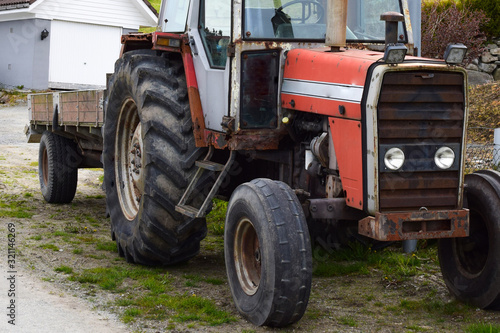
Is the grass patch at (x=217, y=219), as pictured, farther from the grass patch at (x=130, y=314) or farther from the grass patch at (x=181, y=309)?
the grass patch at (x=130, y=314)

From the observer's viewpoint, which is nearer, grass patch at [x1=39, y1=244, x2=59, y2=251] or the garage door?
grass patch at [x1=39, y1=244, x2=59, y2=251]

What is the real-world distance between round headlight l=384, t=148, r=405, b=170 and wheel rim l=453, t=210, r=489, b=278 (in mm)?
985

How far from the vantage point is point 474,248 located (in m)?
5.36

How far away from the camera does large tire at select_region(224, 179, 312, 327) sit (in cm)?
446

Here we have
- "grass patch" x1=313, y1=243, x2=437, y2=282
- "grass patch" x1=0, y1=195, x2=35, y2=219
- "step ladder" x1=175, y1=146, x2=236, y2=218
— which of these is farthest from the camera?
"grass patch" x1=0, y1=195, x2=35, y2=219

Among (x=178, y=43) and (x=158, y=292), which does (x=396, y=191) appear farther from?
(x=178, y=43)

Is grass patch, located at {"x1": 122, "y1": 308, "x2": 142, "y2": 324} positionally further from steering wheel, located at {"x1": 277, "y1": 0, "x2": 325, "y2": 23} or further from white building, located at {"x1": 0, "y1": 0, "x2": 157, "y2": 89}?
white building, located at {"x1": 0, "y1": 0, "x2": 157, "y2": 89}

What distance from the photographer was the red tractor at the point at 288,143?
179 inches

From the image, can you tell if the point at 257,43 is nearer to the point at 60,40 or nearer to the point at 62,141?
the point at 62,141

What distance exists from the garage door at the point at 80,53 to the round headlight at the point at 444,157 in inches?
935

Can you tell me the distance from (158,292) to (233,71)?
5.68 feet

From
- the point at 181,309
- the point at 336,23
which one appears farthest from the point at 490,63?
the point at 181,309

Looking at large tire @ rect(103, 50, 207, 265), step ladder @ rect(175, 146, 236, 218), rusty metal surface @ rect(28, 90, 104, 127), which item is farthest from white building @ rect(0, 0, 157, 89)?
step ladder @ rect(175, 146, 236, 218)

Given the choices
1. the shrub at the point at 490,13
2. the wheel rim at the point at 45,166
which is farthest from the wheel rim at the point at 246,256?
the shrub at the point at 490,13
